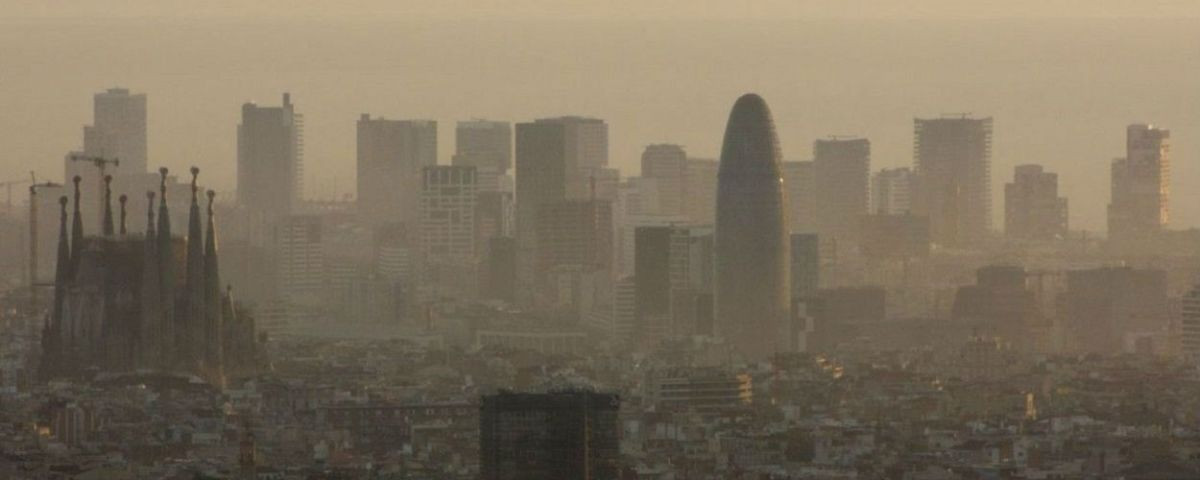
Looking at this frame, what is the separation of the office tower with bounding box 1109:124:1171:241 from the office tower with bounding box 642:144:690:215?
16435mm

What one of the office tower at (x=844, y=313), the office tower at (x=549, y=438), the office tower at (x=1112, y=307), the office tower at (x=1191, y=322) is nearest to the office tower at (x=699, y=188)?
the office tower at (x=844, y=313)

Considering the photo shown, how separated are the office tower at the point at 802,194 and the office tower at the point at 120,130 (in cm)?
1975

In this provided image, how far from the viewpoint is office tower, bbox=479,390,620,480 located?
57.3 m

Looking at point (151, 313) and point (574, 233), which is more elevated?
point (574, 233)

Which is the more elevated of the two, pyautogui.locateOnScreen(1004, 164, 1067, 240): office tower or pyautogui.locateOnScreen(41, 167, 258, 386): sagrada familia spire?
pyautogui.locateOnScreen(1004, 164, 1067, 240): office tower

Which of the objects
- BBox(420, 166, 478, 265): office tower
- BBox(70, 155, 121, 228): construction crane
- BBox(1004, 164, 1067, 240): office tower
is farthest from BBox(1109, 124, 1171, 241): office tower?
BBox(70, 155, 121, 228): construction crane

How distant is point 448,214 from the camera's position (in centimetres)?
16175

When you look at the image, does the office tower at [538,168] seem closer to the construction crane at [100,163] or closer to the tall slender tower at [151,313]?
the construction crane at [100,163]

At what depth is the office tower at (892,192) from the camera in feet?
529

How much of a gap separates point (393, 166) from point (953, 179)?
1921 cm

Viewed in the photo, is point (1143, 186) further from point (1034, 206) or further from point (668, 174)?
point (668, 174)

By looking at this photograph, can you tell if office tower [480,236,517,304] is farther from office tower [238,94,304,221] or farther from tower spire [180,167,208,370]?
tower spire [180,167,208,370]

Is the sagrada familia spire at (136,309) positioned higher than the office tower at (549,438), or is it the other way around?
the sagrada familia spire at (136,309)

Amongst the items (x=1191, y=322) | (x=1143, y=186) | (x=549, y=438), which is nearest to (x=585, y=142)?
(x=1143, y=186)
